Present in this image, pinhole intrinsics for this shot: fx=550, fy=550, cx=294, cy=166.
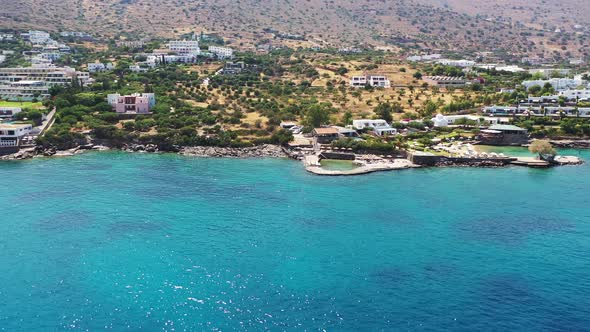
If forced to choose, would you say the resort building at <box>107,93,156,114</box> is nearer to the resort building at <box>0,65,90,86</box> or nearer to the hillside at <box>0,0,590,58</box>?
the resort building at <box>0,65,90,86</box>

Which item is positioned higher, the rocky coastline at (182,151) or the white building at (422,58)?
the white building at (422,58)

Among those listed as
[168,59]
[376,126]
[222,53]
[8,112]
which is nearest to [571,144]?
[376,126]

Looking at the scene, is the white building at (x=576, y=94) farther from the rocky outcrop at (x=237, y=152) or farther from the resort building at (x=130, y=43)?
the resort building at (x=130, y=43)

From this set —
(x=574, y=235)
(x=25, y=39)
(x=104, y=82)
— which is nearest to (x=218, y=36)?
(x=25, y=39)

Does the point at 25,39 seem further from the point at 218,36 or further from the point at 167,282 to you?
the point at 167,282

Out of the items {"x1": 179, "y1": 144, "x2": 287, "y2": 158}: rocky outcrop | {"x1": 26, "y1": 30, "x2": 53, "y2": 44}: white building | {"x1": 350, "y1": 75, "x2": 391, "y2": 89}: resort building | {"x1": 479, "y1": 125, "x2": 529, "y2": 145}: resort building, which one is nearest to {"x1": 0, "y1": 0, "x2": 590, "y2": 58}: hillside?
{"x1": 26, "y1": 30, "x2": 53, "y2": 44}: white building

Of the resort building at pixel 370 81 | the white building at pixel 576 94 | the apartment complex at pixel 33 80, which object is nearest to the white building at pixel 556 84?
the white building at pixel 576 94

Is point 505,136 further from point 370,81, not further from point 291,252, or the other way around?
point 291,252
